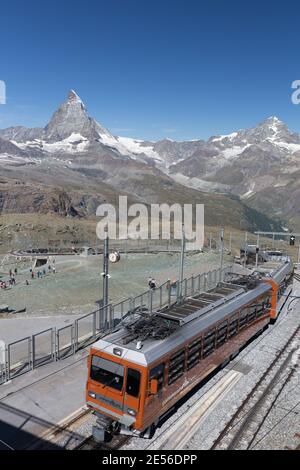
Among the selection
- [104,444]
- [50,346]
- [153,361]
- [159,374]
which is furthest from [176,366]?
[50,346]

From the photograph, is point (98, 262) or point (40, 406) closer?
point (40, 406)

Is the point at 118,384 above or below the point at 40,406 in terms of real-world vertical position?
above

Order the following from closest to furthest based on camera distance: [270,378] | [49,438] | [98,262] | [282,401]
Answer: [49,438] < [282,401] < [270,378] < [98,262]

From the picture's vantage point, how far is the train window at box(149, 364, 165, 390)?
12.8 meters

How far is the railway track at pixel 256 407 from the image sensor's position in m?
13.8

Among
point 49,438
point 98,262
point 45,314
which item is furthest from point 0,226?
point 49,438

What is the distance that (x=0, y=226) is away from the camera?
9450cm

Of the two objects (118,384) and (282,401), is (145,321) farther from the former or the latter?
(282,401)

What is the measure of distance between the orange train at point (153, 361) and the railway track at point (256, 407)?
1948 millimetres

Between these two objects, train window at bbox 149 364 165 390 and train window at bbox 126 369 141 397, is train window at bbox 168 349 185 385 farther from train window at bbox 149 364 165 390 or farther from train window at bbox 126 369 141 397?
train window at bbox 126 369 141 397

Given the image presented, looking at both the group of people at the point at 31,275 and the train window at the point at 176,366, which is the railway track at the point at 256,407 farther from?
the group of people at the point at 31,275

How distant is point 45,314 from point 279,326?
17.3m

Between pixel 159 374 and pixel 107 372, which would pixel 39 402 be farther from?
pixel 159 374

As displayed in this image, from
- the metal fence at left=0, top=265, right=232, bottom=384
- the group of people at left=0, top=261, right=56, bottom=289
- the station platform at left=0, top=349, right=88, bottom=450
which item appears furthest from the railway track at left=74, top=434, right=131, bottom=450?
the group of people at left=0, top=261, right=56, bottom=289
